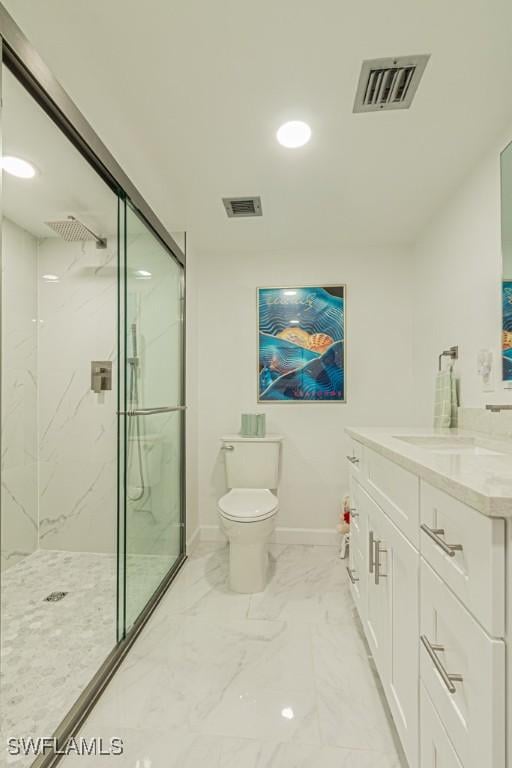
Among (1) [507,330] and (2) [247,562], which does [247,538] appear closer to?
(2) [247,562]

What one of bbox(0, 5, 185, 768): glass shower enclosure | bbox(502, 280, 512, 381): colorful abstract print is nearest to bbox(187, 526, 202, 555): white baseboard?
bbox(0, 5, 185, 768): glass shower enclosure

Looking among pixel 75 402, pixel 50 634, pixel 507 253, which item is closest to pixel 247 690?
pixel 50 634

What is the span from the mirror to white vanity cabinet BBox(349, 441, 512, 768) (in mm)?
742

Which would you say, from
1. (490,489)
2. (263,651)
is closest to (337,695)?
(263,651)

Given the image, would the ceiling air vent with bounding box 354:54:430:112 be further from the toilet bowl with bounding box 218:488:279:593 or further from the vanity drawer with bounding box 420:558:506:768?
the toilet bowl with bounding box 218:488:279:593

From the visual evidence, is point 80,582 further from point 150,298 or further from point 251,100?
point 251,100

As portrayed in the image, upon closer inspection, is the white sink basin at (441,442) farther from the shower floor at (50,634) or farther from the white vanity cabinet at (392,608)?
the shower floor at (50,634)

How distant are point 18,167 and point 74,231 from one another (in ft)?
2.10

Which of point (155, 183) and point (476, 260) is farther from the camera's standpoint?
point (155, 183)

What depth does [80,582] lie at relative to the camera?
202 cm

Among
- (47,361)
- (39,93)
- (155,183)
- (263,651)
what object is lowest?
(263,651)

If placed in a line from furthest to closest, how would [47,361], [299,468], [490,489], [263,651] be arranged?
[299,468], [47,361], [263,651], [490,489]

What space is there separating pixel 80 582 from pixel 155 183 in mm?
2116

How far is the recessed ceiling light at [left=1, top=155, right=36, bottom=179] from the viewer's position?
1.29 meters
